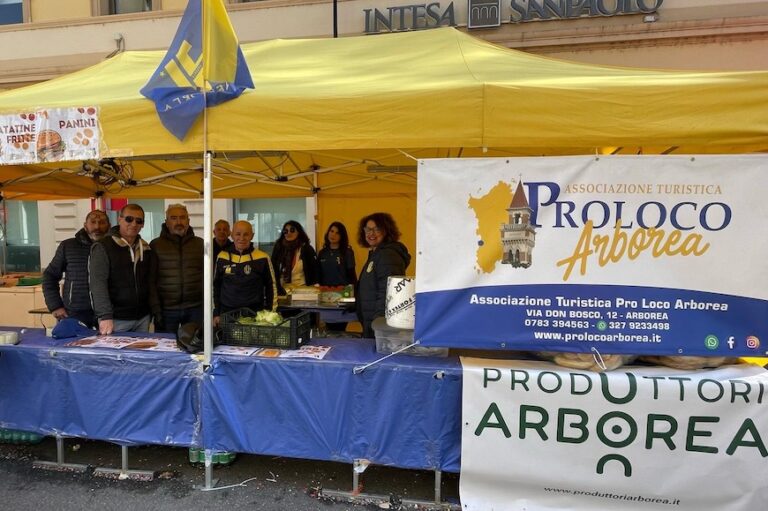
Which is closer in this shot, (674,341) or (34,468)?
(674,341)

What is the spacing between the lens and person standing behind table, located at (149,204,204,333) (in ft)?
13.0

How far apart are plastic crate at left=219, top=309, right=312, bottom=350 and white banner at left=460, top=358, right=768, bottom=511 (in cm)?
121

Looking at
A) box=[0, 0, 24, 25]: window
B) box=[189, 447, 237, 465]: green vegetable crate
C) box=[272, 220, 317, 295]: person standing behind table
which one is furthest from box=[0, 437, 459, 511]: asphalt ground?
box=[0, 0, 24, 25]: window

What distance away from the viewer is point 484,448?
2.53 meters

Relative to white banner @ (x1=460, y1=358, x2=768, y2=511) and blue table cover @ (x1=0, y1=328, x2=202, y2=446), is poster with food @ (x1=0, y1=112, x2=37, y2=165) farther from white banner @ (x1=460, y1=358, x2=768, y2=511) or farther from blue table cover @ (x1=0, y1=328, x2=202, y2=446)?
white banner @ (x1=460, y1=358, x2=768, y2=511)

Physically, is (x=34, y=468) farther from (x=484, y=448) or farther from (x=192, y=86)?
(x=484, y=448)

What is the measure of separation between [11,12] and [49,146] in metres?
11.5

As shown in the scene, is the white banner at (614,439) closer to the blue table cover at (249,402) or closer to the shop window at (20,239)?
the blue table cover at (249,402)

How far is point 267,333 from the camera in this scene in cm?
304

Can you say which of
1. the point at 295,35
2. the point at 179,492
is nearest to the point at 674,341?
the point at 179,492

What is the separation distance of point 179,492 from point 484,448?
2.00m

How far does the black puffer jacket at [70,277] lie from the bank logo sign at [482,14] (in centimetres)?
764

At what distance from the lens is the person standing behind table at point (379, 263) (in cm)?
340

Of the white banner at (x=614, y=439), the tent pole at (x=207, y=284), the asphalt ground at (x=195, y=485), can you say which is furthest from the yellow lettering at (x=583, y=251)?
the tent pole at (x=207, y=284)
